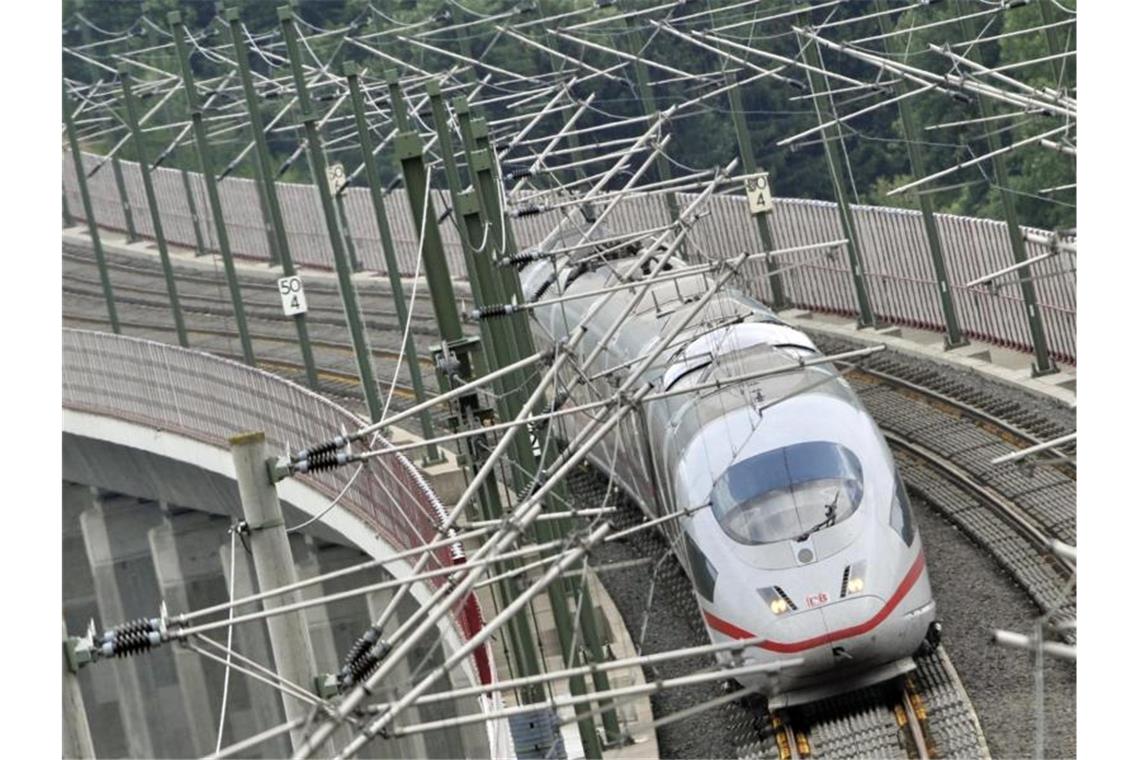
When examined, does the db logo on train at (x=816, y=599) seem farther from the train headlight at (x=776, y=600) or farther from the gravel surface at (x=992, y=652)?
the gravel surface at (x=992, y=652)

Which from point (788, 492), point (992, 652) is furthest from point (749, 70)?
point (788, 492)

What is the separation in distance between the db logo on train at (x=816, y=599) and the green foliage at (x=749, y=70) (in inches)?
709

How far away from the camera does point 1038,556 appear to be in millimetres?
31266

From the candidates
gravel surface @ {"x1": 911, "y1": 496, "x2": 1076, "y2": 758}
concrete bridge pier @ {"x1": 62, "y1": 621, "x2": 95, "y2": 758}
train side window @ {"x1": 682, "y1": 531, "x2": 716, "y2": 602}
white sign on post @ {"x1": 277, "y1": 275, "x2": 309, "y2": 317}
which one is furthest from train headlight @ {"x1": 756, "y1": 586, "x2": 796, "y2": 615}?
white sign on post @ {"x1": 277, "y1": 275, "x2": 309, "y2": 317}

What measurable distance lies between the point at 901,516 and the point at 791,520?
1.33 meters

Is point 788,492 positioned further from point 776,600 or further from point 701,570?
point 701,570

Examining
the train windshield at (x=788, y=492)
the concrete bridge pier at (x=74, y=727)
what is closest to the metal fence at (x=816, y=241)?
the train windshield at (x=788, y=492)

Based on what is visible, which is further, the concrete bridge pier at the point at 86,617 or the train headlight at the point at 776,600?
the concrete bridge pier at the point at 86,617

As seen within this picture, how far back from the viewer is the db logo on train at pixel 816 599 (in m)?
25.6

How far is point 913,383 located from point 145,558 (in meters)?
15.8

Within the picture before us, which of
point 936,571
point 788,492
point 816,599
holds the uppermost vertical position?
point 788,492

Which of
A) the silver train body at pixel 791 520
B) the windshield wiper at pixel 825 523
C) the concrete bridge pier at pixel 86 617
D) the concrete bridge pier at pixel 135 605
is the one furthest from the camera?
the concrete bridge pier at pixel 86 617

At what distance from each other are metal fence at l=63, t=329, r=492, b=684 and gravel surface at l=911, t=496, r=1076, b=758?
20.7 ft

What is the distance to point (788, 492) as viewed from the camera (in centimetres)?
2652
